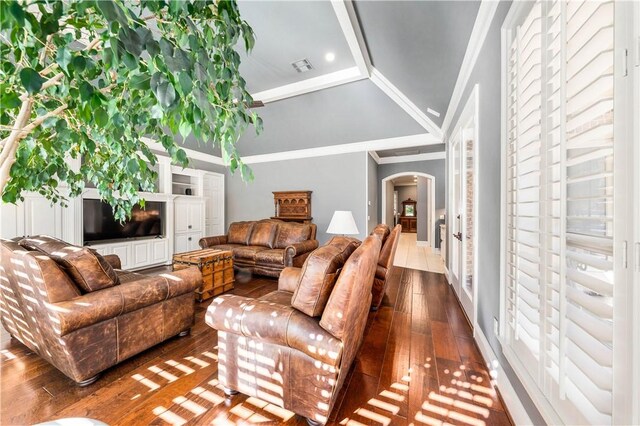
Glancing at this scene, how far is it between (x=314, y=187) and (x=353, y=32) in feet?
11.6

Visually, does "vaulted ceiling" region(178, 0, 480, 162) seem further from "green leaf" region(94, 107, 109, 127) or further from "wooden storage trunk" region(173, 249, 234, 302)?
"wooden storage trunk" region(173, 249, 234, 302)

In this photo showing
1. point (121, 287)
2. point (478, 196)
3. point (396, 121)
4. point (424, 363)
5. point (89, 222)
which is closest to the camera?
point (121, 287)

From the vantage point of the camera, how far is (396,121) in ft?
15.3

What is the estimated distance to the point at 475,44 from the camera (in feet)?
6.81

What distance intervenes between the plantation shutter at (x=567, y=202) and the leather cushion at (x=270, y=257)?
10.7 feet

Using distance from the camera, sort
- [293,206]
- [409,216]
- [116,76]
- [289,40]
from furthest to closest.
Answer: [409,216]
[293,206]
[289,40]
[116,76]

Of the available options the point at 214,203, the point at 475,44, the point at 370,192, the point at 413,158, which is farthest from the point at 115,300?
the point at 413,158

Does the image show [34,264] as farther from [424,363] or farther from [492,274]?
[492,274]

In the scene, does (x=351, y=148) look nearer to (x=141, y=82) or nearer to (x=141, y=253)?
(x=141, y=253)

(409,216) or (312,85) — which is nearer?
(312,85)

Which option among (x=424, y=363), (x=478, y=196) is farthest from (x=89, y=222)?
(x=478, y=196)

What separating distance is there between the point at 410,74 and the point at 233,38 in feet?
9.55

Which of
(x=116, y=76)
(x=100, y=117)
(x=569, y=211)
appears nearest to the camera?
(x=100, y=117)

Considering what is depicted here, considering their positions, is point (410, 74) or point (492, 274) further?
point (410, 74)
